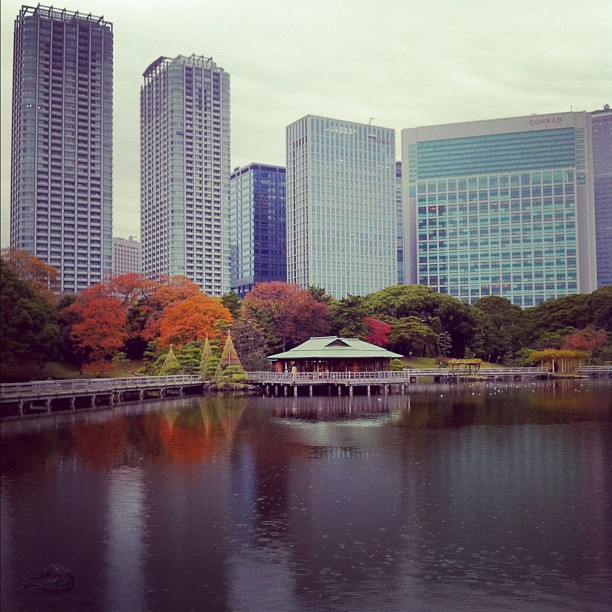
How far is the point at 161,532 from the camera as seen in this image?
46.9ft

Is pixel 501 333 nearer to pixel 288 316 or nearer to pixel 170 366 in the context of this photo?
pixel 288 316

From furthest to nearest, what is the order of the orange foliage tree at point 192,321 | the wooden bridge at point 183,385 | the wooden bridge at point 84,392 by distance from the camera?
1. the orange foliage tree at point 192,321
2. the wooden bridge at point 183,385
3. the wooden bridge at point 84,392

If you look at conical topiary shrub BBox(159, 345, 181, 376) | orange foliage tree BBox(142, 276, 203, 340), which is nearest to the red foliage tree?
orange foliage tree BBox(142, 276, 203, 340)

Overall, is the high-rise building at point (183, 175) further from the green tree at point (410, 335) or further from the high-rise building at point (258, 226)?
the green tree at point (410, 335)

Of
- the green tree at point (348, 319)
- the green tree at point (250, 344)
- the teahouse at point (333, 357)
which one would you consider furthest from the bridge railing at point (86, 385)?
the green tree at point (348, 319)

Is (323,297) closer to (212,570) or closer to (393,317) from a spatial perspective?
(393,317)

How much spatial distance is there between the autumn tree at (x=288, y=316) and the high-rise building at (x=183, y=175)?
5.40 metres

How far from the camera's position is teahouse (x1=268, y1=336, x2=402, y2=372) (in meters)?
48.8

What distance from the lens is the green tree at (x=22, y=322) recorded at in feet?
51.4

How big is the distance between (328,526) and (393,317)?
5388 cm

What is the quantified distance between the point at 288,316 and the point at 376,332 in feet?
31.1

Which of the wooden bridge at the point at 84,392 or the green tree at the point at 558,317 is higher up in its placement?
the green tree at the point at 558,317

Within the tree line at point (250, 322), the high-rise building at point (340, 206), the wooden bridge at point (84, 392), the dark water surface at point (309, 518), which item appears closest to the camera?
the dark water surface at point (309, 518)

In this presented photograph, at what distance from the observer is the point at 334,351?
1922 inches
